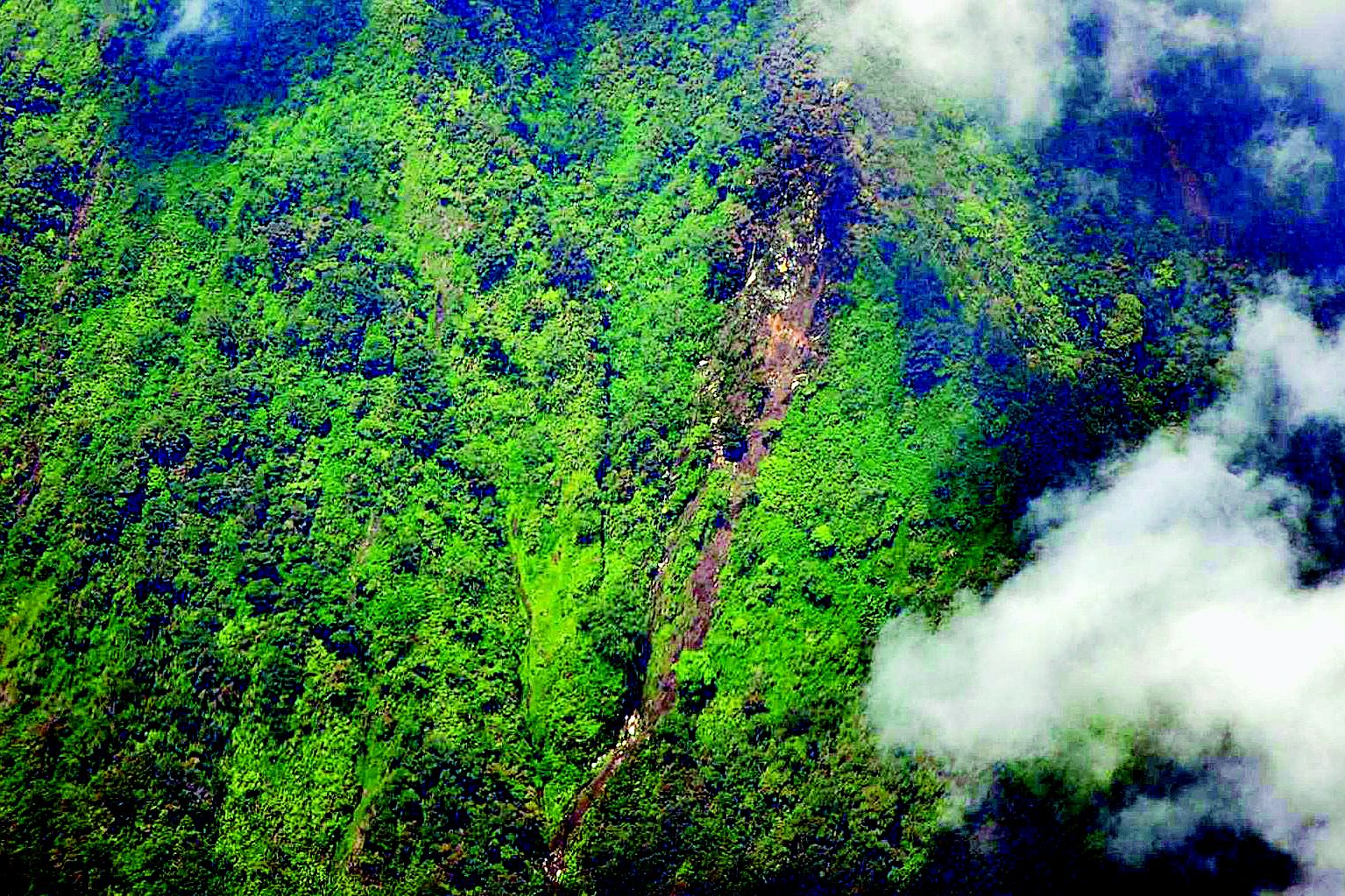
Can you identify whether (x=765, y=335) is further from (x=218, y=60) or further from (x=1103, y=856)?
(x=218, y=60)

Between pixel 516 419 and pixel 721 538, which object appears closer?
pixel 721 538

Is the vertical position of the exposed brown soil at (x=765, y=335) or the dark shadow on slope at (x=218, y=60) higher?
the dark shadow on slope at (x=218, y=60)

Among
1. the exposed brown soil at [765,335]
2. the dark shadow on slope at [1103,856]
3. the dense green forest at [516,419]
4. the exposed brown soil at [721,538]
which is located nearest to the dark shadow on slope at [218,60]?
the dense green forest at [516,419]

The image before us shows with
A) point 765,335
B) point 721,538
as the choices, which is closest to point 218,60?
point 765,335

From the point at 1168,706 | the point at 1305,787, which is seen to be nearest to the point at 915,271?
the point at 1168,706

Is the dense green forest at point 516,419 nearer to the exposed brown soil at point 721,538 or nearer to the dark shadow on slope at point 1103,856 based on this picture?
the exposed brown soil at point 721,538

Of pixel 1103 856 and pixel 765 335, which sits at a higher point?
pixel 765 335

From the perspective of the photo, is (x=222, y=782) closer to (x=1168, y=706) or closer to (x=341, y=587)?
(x=341, y=587)

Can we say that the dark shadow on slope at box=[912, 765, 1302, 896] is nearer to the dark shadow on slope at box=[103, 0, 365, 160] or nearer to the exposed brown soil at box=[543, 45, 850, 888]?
the exposed brown soil at box=[543, 45, 850, 888]

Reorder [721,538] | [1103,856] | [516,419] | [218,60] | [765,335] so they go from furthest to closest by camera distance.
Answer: [218,60] → [516,419] → [765,335] → [721,538] → [1103,856]

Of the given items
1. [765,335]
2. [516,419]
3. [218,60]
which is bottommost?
[516,419]
